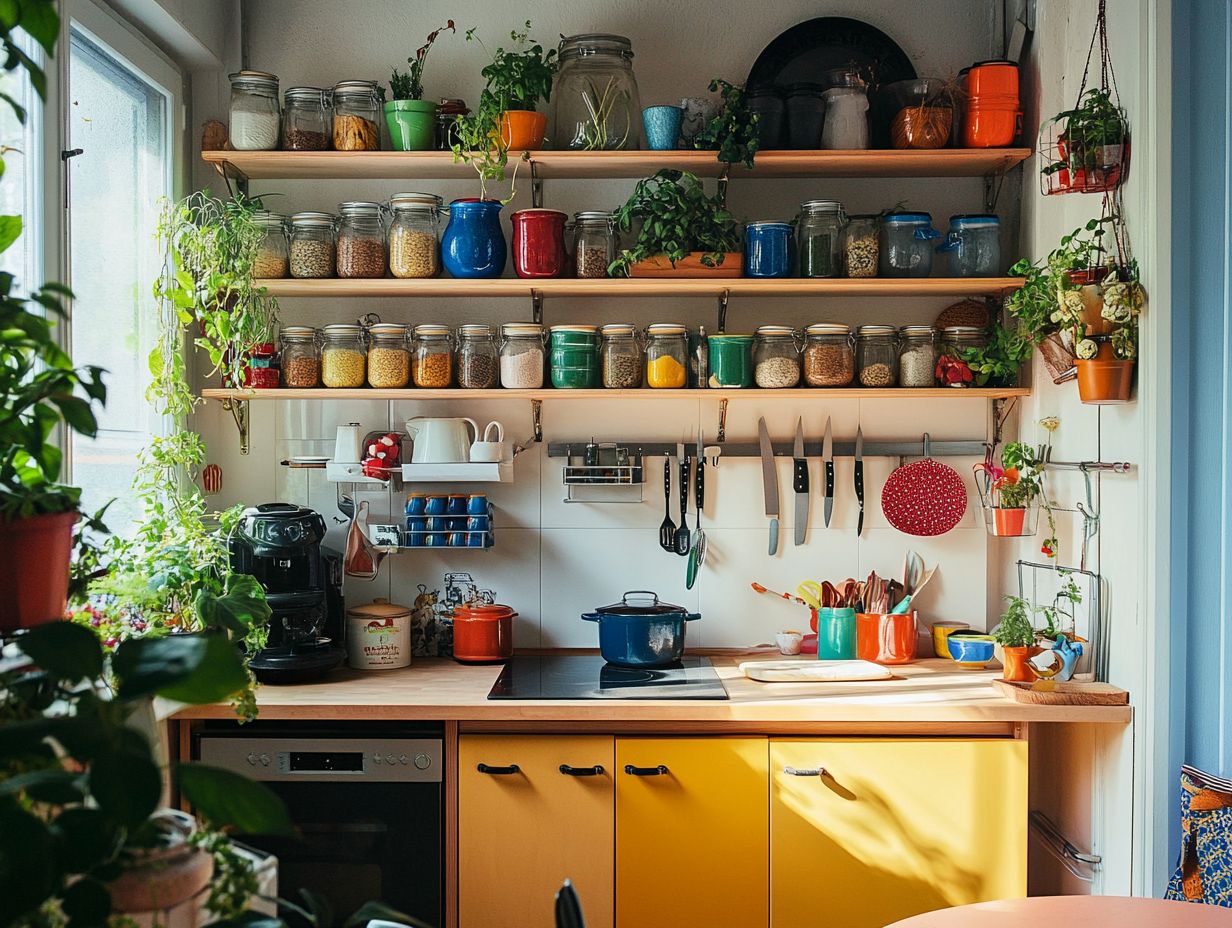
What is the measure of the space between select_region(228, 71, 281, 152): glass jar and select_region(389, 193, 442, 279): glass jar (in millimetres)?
371

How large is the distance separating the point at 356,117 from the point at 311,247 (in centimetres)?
35

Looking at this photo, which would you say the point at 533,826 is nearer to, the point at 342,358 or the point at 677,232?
the point at 342,358

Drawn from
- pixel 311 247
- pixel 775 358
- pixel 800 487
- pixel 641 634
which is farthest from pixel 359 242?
pixel 800 487

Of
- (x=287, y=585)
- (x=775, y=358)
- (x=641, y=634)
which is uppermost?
(x=775, y=358)

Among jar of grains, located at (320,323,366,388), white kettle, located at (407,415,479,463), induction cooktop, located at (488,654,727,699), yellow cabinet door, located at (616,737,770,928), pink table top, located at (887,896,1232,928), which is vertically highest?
jar of grains, located at (320,323,366,388)

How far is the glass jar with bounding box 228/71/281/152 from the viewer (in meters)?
2.82

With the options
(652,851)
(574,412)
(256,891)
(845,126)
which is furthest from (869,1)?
(256,891)

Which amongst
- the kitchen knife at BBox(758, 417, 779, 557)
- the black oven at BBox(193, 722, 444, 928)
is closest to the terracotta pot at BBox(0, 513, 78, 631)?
the black oven at BBox(193, 722, 444, 928)

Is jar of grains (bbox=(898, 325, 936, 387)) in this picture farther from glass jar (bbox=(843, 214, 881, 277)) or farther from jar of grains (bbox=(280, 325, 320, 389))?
jar of grains (bbox=(280, 325, 320, 389))

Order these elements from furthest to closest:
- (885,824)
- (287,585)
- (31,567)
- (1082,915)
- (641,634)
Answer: (641,634), (287,585), (885,824), (1082,915), (31,567)

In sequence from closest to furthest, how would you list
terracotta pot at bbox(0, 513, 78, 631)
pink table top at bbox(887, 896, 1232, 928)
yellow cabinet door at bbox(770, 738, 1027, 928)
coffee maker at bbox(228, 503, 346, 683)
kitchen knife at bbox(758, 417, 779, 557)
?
1. terracotta pot at bbox(0, 513, 78, 631)
2. pink table top at bbox(887, 896, 1232, 928)
3. yellow cabinet door at bbox(770, 738, 1027, 928)
4. coffee maker at bbox(228, 503, 346, 683)
5. kitchen knife at bbox(758, 417, 779, 557)

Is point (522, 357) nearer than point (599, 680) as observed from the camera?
No

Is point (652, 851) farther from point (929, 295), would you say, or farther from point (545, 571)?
point (929, 295)

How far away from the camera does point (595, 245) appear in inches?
111
